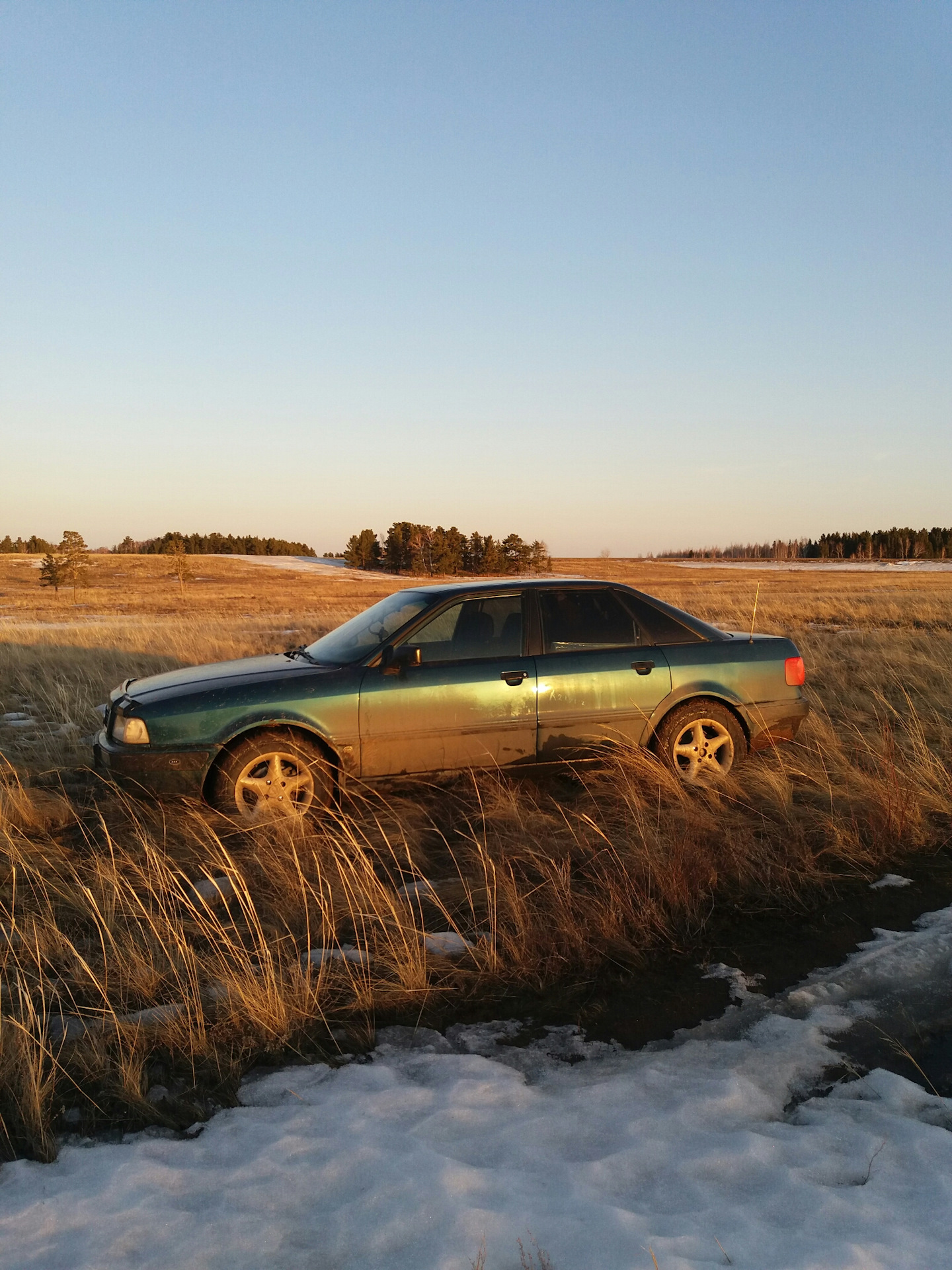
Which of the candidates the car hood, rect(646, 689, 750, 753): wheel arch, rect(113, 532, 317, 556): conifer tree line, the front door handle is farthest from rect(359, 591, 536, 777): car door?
rect(113, 532, 317, 556): conifer tree line

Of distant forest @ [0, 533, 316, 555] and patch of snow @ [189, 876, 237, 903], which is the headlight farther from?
distant forest @ [0, 533, 316, 555]

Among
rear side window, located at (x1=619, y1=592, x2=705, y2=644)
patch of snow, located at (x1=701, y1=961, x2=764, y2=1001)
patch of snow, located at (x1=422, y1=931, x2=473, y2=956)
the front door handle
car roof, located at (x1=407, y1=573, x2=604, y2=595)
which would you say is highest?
car roof, located at (x1=407, y1=573, x2=604, y2=595)

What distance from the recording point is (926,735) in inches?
251

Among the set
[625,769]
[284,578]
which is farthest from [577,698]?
[284,578]

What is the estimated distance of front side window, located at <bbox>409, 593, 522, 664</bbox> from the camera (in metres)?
5.11

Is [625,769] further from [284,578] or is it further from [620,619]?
[284,578]

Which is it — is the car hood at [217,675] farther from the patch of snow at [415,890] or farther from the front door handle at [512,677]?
the patch of snow at [415,890]

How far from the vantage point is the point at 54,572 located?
4156 centimetres

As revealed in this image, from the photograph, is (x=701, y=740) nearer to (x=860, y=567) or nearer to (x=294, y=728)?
→ (x=294, y=728)

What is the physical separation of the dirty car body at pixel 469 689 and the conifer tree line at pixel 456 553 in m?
62.8

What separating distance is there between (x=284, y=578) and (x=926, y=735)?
173 ft

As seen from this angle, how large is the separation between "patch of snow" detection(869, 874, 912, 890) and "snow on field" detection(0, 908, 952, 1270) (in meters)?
1.40

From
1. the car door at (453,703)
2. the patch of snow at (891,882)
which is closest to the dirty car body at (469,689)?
the car door at (453,703)

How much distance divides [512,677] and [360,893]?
6.16 ft
